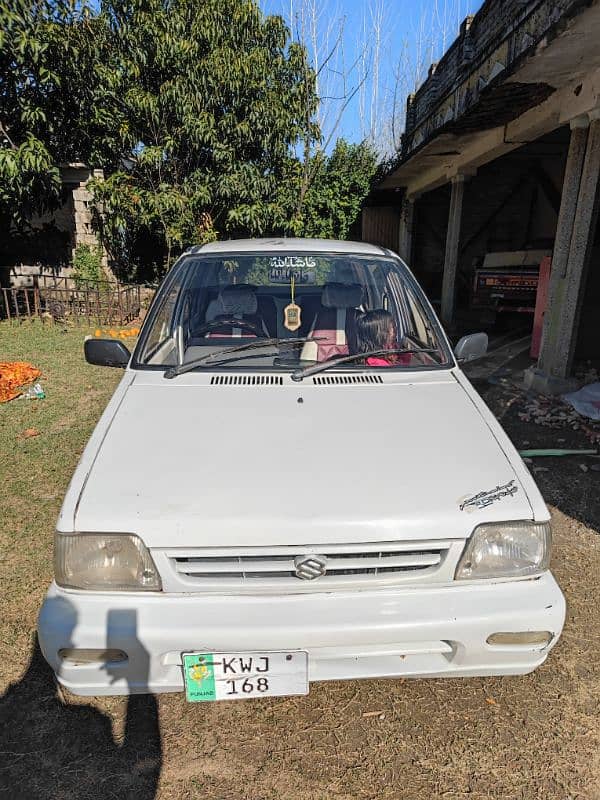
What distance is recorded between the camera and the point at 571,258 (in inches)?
225

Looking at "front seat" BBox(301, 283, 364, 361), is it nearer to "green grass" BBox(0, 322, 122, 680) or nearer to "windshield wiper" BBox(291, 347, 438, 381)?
"windshield wiper" BBox(291, 347, 438, 381)

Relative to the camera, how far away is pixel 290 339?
2.75 meters

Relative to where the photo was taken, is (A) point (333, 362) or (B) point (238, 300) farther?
(B) point (238, 300)

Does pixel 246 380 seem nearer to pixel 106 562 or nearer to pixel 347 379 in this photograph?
pixel 347 379

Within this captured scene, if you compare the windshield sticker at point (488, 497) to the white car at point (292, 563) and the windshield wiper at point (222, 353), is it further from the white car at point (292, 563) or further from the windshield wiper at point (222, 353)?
the windshield wiper at point (222, 353)

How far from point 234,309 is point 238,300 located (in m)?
0.06

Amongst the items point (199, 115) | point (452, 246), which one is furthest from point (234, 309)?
point (199, 115)

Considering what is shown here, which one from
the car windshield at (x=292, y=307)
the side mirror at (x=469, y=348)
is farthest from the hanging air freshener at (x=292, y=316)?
the side mirror at (x=469, y=348)

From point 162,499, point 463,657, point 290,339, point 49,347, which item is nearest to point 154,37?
point 49,347

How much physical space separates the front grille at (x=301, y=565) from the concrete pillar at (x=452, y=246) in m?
9.12

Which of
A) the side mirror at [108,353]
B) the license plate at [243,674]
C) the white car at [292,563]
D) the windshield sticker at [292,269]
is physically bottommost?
the license plate at [243,674]

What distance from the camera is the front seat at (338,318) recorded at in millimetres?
3025

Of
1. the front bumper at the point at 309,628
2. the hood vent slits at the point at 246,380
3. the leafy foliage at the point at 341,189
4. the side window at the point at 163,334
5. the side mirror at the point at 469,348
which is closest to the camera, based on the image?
the front bumper at the point at 309,628

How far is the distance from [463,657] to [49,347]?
809 cm
